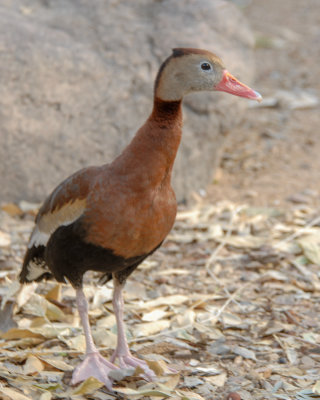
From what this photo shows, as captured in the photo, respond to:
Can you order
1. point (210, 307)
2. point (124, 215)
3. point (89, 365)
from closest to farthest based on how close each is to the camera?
point (124, 215) < point (89, 365) < point (210, 307)

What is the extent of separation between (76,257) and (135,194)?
0.40 m

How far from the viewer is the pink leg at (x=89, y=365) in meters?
2.99

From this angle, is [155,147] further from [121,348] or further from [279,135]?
[279,135]

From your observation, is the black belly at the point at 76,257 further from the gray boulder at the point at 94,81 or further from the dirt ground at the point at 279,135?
the dirt ground at the point at 279,135

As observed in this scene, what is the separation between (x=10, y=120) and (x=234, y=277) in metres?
2.10

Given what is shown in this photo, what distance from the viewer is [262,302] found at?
3.95m

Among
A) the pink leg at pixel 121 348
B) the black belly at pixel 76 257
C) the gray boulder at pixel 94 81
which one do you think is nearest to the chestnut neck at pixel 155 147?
the black belly at pixel 76 257

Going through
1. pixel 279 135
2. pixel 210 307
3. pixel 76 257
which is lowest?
pixel 210 307

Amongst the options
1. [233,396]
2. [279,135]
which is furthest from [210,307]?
[279,135]

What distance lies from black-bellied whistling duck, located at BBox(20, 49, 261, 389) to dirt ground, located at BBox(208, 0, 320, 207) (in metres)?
2.76

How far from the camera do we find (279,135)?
22.5ft

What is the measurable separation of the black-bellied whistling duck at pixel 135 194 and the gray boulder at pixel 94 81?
7.33 ft

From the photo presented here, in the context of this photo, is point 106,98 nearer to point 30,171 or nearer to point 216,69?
point 30,171

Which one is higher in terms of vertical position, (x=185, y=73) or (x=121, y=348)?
(x=185, y=73)
